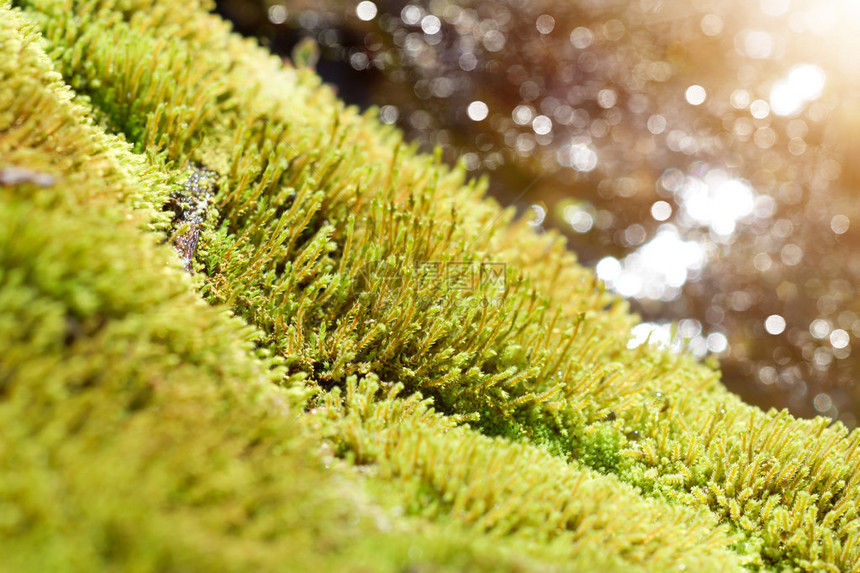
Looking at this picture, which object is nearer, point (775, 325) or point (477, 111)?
point (775, 325)

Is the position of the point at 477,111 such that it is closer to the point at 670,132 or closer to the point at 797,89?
the point at 670,132

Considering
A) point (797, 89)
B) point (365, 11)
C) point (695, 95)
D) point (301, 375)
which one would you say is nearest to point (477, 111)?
point (365, 11)

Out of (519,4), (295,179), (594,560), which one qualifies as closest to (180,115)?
(295,179)

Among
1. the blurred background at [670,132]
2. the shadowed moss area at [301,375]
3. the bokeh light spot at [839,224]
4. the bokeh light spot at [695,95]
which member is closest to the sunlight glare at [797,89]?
the blurred background at [670,132]

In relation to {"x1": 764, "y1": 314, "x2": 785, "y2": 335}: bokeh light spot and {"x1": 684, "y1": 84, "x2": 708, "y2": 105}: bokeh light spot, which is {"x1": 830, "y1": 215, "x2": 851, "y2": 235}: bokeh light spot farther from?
{"x1": 684, "y1": 84, "x2": 708, "y2": 105}: bokeh light spot

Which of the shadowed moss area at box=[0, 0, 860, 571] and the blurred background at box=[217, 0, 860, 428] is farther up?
the blurred background at box=[217, 0, 860, 428]

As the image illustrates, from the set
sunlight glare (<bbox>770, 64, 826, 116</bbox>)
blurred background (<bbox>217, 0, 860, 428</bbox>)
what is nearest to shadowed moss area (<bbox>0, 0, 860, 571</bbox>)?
blurred background (<bbox>217, 0, 860, 428</bbox>)
